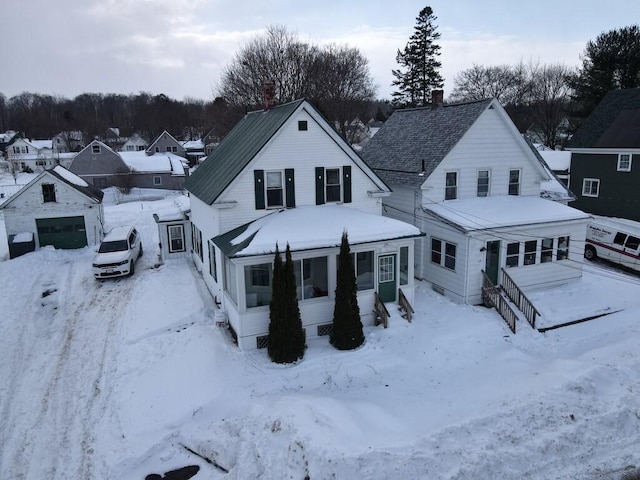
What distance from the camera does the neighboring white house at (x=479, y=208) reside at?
1920 centimetres

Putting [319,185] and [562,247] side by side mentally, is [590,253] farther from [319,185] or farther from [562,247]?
[319,185]

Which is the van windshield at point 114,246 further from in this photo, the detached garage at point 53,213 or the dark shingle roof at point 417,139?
the dark shingle roof at point 417,139

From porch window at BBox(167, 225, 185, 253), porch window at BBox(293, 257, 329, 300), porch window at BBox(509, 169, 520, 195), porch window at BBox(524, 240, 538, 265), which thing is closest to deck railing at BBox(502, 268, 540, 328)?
porch window at BBox(524, 240, 538, 265)

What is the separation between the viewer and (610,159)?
101 ft

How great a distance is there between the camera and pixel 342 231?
16.1 m

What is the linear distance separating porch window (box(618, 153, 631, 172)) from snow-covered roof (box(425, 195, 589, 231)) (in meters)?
12.1

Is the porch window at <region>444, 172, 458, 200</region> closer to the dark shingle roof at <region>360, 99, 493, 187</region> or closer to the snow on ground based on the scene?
the dark shingle roof at <region>360, 99, 493, 187</region>

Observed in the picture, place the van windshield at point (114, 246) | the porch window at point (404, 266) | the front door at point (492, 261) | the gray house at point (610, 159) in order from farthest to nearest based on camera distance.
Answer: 1. the gray house at point (610, 159)
2. the van windshield at point (114, 246)
3. the front door at point (492, 261)
4. the porch window at point (404, 266)

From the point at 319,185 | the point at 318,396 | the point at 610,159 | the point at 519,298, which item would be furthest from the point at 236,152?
the point at 610,159

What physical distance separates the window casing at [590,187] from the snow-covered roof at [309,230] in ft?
69.6

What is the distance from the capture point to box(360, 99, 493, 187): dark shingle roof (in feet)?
68.9

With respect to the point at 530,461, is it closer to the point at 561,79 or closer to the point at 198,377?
the point at 198,377

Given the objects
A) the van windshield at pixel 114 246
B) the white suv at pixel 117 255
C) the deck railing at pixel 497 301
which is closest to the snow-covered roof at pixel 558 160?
the deck railing at pixel 497 301

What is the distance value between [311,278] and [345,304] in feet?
5.72
